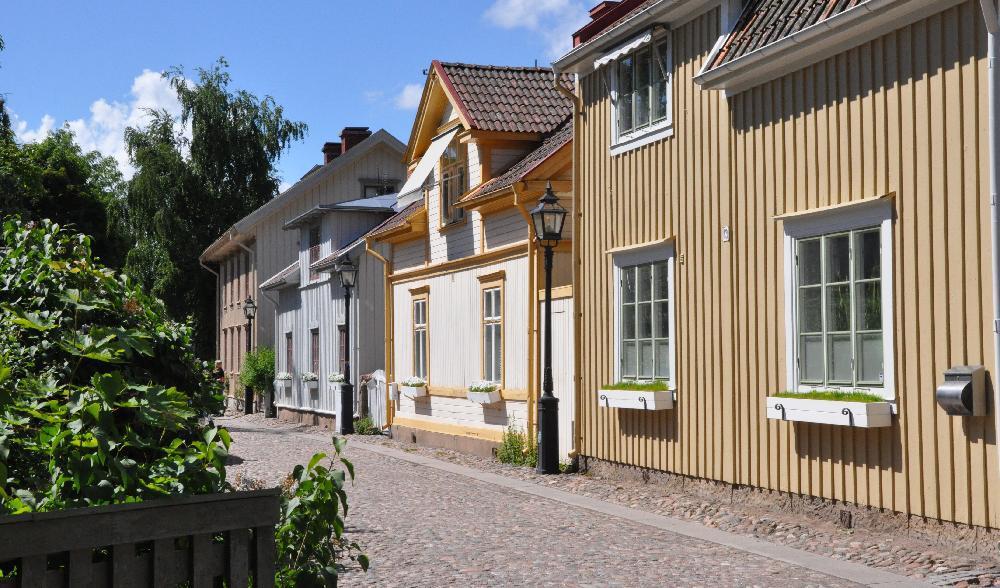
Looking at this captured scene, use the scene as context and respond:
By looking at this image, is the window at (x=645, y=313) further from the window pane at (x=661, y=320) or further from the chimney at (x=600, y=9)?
the chimney at (x=600, y=9)

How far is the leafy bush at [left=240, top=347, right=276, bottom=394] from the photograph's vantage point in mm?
36531

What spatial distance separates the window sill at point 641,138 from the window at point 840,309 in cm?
290

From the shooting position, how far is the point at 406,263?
23.5 meters

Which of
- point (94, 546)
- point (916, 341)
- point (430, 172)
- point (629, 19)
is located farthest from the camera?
point (430, 172)

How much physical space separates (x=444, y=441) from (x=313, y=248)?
1203cm

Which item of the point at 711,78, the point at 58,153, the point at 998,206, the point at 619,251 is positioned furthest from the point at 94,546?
the point at 58,153

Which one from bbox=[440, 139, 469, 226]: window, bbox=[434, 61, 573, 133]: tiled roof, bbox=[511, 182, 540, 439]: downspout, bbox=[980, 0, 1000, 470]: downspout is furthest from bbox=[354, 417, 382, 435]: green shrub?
bbox=[980, 0, 1000, 470]: downspout

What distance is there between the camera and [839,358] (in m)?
10.3

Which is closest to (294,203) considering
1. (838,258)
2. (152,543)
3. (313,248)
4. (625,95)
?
(313,248)

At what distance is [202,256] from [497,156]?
2617cm

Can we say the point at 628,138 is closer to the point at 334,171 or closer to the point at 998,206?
the point at 998,206

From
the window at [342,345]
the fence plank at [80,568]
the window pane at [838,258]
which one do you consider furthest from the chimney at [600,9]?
the window at [342,345]

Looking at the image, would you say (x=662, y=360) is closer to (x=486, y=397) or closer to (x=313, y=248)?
(x=486, y=397)

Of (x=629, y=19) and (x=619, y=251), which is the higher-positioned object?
(x=629, y=19)
